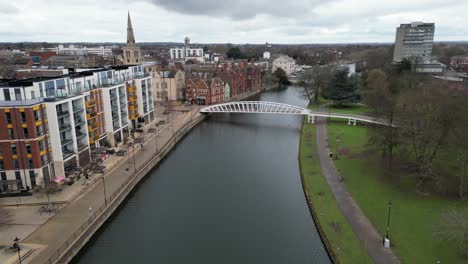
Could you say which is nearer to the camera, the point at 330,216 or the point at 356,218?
the point at 356,218

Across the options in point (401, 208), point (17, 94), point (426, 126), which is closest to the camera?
point (401, 208)

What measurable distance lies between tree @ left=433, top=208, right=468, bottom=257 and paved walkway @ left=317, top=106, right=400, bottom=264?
2.97m

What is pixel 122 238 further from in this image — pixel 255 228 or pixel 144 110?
pixel 144 110

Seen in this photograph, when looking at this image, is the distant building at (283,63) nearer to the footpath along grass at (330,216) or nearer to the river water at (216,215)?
the river water at (216,215)

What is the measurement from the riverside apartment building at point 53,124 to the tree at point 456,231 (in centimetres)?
2965

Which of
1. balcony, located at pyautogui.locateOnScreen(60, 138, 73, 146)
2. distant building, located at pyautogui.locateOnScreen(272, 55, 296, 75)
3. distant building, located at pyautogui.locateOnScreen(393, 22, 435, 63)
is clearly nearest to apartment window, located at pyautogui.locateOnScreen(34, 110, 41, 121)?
balcony, located at pyautogui.locateOnScreen(60, 138, 73, 146)

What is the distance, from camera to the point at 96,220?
2386 cm

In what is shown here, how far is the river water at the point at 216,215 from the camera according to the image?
70.7ft

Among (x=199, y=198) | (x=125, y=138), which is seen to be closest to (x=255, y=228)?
(x=199, y=198)

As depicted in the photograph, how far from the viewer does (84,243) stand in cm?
2222

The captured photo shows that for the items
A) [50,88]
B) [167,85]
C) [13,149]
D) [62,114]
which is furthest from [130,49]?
[13,149]

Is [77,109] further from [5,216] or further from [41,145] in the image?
[5,216]

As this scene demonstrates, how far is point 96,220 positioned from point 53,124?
34.9 feet

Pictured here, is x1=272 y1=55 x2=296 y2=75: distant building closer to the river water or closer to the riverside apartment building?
the river water
